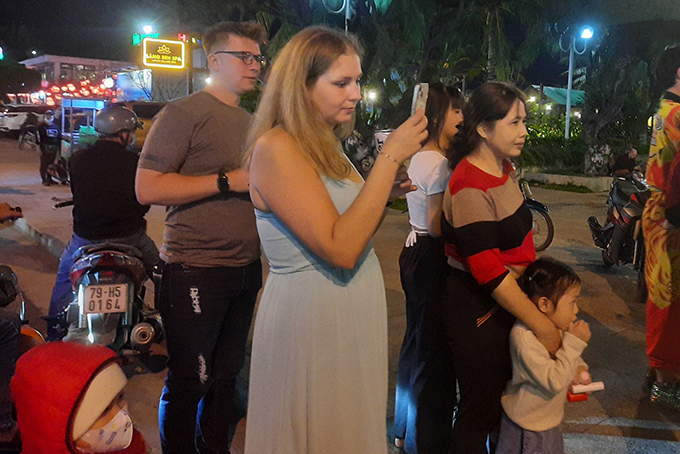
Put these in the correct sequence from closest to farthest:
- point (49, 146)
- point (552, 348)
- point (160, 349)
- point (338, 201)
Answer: point (338, 201) → point (552, 348) → point (160, 349) → point (49, 146)

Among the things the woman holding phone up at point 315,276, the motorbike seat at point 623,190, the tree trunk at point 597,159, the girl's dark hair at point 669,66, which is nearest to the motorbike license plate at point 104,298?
the woman holding phone up at point 315,276

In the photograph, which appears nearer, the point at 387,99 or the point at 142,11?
the point at 387,99

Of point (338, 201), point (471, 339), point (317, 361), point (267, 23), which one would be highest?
point (267, 23)

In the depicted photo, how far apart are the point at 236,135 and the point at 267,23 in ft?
45.0

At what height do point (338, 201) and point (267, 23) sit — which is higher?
point (267, 23)

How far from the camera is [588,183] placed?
1576 centimetres

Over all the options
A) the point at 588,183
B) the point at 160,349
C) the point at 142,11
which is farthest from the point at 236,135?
the point at 142,11

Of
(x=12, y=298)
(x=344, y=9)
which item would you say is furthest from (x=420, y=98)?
(x=344, y=9)

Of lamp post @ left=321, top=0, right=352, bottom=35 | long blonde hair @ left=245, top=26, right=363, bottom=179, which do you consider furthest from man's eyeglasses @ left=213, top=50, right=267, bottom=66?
lamp post @ left=321, top=0, right=352, bottom=35

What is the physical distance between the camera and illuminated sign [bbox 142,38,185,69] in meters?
17.0

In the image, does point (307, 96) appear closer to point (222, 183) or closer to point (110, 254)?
point (222, 183)

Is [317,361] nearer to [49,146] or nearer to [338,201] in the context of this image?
[338,201]

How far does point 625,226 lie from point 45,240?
7.71 metres

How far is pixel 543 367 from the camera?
229cm
